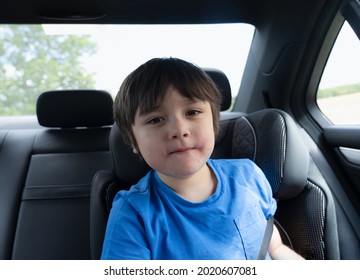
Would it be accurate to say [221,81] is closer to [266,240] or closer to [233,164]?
[233,164]

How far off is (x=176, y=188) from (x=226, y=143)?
0.46 metres

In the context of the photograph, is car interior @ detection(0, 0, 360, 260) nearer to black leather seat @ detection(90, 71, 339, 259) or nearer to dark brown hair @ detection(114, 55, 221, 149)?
black leather seat @ detection(90, 71, 339, 259)

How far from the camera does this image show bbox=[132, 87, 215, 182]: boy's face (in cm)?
97

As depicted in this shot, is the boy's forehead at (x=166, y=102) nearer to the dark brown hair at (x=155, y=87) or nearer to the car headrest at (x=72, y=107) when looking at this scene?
the dark brown hair at (x=155, y=87)

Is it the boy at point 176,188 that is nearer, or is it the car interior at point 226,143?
the boy at point 176,188

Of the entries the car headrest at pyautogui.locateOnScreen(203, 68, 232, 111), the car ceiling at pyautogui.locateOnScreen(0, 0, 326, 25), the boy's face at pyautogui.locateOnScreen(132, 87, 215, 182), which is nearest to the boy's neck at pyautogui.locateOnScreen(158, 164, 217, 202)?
the boy's face at pyautogui.locateOnScreen(132, 87, 215, 182)

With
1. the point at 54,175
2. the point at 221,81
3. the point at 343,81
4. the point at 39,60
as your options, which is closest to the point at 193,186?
the point at 221,81

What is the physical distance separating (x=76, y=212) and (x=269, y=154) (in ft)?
3.06

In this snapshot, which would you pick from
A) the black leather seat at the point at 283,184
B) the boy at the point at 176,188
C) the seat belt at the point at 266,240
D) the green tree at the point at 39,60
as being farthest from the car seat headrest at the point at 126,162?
the green tree at the point at 39,60

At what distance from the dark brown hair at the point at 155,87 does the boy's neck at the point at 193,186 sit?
0.57 feet

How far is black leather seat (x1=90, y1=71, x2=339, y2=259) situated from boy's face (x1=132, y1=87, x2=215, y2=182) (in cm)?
35

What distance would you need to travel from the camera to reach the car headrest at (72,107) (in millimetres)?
1772
